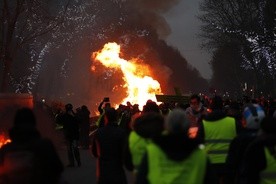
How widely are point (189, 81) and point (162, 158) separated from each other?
4491 inches

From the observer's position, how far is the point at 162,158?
5281 mm

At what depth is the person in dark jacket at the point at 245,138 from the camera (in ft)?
23.0

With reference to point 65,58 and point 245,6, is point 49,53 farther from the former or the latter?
point 245,6

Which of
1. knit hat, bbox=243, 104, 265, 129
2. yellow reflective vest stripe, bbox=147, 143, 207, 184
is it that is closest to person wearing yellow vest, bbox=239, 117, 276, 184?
knit hat, bbox=243, 104, 265, 129

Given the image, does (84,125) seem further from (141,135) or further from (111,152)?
(141,135)

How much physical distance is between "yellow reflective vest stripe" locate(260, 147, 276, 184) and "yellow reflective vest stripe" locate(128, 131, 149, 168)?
5.27 ft

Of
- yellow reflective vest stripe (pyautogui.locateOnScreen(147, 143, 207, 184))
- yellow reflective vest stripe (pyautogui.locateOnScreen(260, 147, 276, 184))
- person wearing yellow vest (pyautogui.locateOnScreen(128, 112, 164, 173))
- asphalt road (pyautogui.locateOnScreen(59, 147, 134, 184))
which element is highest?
person wearing yellow vest (pyautogui.locateOnScreen(128, 112, 164, 173))

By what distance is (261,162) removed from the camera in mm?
6188

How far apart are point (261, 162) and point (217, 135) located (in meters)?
2.64

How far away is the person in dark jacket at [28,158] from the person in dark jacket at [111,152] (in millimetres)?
2435

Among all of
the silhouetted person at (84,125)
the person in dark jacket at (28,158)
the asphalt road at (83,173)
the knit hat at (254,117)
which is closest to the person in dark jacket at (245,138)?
the knit hat at (254,117)

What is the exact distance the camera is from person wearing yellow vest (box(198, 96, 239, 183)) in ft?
29.0

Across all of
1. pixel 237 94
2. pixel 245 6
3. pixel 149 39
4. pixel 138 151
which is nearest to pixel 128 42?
pixel 149 39

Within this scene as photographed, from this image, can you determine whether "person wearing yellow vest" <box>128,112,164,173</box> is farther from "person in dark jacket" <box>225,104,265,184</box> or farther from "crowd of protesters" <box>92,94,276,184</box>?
"person in dark jacket" <box>225,104,265,184</box>
